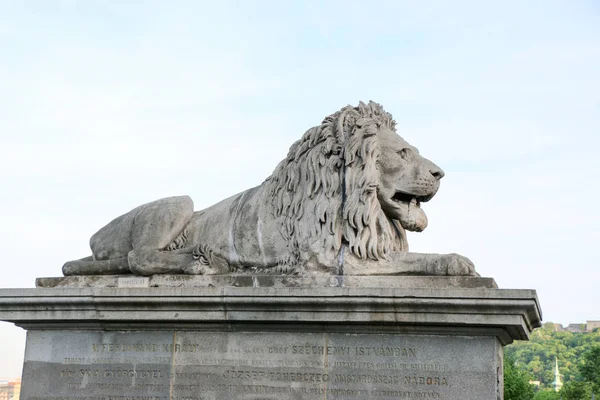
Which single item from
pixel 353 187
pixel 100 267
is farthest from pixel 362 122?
pixel 100 267

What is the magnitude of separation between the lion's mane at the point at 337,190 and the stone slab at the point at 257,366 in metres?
1.05

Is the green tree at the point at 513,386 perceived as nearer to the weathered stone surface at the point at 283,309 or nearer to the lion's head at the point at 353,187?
the lion's head at the point at 353,187

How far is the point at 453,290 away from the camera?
9.43 m

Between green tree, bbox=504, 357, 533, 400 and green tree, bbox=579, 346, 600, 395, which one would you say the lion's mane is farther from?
green tree, bbox=579, 346, 600, 395

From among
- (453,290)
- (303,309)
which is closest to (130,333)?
(303,309)

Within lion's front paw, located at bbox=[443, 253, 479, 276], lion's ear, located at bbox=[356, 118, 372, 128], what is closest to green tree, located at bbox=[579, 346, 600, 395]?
lion's ear, located at bbox=[356, 118, 372, 128]

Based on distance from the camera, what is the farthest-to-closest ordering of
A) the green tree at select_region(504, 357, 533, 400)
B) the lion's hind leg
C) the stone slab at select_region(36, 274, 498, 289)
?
the green tree at select_region(504, 357, 533, 400) < the lion's hind leg < the stone slab at select_region(36, 274, 498, 289)

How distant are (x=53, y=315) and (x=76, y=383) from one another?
799mm

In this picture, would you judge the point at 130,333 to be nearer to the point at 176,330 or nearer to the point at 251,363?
the point at 176,330

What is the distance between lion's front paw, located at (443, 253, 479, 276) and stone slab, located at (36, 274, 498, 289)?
0.09 m

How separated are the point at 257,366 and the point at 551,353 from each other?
588 feet

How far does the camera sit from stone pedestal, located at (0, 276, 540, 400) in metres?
9.50

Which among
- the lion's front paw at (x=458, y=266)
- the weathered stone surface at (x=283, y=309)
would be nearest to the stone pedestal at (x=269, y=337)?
the weathered stone surface at (x=283, y=309)

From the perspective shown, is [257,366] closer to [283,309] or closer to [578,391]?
[283,309]
